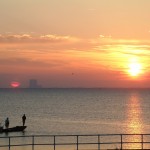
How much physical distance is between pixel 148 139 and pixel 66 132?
17.2 meters

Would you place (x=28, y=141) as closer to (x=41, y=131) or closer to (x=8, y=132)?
(x=8, y=132)

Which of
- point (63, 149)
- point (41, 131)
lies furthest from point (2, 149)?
point (41, 131)

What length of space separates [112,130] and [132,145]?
2670 cm

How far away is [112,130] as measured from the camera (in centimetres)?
7550

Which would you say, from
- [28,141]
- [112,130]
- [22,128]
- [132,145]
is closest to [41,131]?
[22,128]

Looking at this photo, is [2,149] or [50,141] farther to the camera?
[50,141]

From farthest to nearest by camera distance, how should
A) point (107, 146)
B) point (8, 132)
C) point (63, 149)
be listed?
point (8, 132)
point (107, 146)
point (63, 149)

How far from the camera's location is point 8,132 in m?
68.0

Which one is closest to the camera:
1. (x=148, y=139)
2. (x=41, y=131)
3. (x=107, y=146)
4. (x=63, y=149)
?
(x=63, y=149)

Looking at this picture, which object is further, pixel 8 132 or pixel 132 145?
pixel 8 132

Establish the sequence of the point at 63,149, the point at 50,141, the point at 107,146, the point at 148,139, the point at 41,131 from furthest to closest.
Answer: the point at 41,131 < the point at 148,139 < the point at 50,141 < the point at 107,146 < the point at 63,149

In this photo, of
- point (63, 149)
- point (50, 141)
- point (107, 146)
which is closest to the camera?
point (63, 149)

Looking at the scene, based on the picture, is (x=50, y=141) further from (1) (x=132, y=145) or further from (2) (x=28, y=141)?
(1) (x=132, y=145)

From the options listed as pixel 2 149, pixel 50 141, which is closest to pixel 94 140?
pixel 50 141
